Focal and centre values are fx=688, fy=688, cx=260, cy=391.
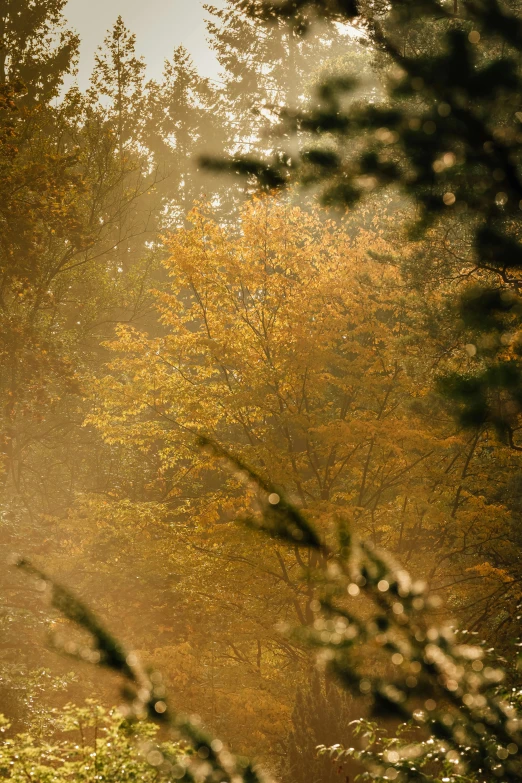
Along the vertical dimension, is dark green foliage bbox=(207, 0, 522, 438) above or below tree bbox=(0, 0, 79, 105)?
below

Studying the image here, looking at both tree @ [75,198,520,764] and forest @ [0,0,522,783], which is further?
tree @ [75,198,520,764]

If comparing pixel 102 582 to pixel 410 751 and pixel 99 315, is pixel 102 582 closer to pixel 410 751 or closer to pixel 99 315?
pixel 99 315

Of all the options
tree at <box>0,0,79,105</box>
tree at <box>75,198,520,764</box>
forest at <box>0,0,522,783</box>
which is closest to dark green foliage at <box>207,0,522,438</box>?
forest at <box>0,0,522,783</box>

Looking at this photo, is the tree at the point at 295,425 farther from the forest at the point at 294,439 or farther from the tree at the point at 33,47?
the tree at the point at 33,47

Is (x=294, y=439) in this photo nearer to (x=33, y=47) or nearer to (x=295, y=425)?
(x=295, y=425)

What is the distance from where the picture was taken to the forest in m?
3.96

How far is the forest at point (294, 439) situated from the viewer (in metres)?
3.96

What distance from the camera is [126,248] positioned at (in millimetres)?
27203

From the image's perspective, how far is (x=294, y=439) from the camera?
1277cm

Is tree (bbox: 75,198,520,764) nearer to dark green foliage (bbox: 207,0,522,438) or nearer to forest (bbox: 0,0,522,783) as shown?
forest (bbox: 0,0,522,783)

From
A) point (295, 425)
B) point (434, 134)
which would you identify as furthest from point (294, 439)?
point (434, 134)

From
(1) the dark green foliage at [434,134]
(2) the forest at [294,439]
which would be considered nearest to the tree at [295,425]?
(2) the forest at [294,439]

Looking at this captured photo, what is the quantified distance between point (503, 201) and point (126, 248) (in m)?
24.0

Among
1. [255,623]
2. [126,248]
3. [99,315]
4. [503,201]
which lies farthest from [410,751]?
[126,248]
